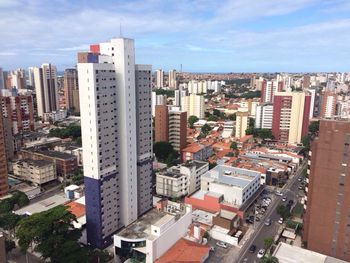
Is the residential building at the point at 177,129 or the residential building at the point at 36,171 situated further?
the residential building at the point at 177,129

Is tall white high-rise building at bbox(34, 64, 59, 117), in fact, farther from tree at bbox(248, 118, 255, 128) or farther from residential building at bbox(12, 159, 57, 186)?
tree at bbox(248, 118, 255, 128)

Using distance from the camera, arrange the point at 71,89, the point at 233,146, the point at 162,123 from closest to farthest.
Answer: the point at 162,123 < the point at 233,146 < the point at 71,89

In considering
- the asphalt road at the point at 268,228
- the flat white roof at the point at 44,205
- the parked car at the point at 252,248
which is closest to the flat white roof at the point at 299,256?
the asphalt road at the point at 268,228

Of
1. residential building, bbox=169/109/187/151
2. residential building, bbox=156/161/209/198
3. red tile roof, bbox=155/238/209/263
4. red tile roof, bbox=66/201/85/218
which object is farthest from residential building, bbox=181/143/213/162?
red tile roof, bbox=155/238/209/263

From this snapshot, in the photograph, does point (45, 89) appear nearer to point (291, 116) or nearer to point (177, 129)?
point (177, 129)

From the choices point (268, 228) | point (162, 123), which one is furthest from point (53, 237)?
point (162, 123)

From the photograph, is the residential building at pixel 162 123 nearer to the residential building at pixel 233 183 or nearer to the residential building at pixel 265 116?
the residential building at pixel 233 183

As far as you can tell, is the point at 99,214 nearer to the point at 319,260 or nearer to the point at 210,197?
the point at 210,197

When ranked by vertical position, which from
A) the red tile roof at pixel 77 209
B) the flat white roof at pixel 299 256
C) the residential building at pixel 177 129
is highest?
the residential building at pixel 177 129
